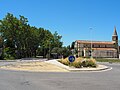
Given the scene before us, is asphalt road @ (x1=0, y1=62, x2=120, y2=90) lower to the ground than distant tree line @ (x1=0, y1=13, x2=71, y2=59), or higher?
lower

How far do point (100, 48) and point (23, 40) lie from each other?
217ft

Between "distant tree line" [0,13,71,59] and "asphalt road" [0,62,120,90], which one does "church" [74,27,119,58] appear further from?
"asphalt road" [0,62,120,90]

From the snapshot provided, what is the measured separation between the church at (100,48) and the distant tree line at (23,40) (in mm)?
30692

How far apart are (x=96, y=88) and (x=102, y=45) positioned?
6014 inches

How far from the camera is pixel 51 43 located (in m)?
118

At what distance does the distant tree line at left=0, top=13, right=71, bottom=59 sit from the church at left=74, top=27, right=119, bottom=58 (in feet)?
101

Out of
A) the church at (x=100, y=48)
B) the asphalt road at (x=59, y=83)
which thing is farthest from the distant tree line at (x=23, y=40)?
the asphalt road at (x=59, y=83)

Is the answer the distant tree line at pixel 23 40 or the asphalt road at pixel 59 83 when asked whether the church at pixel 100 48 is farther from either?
the asphalt road at pixel 59 83

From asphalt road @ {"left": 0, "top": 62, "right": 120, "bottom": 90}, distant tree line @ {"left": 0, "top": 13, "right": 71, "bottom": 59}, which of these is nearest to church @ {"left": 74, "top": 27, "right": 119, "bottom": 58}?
distant tree line @ {"left": 0, "top": 13, "right": 71, "bottom": 59}

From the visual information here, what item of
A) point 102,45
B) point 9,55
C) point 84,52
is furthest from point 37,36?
point 102,45

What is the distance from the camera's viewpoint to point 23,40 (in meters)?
103

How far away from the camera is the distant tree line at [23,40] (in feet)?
317

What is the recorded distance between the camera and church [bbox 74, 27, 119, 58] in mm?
151875

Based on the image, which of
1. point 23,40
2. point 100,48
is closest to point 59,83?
point 23,40
